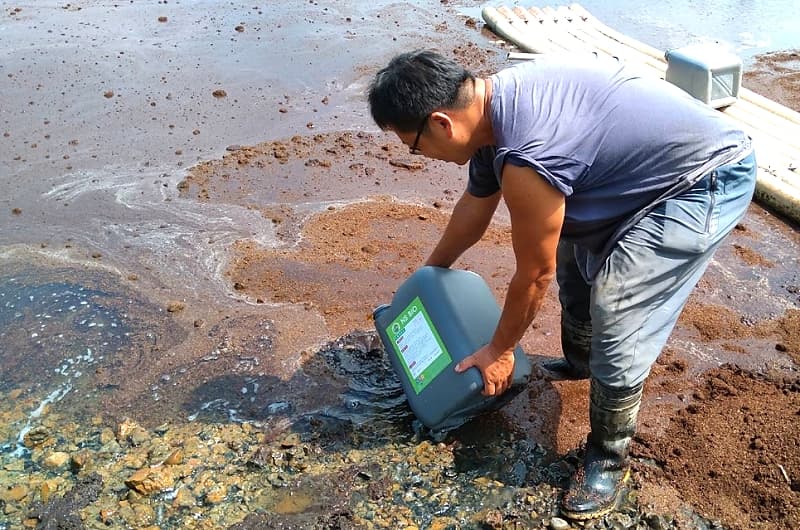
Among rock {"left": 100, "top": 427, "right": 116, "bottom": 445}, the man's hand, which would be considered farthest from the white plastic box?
rock {"left": 100, "top": 427, "right": 116, "bottom": 445}

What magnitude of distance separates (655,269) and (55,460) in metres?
2.23

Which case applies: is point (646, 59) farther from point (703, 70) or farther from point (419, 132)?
point (419, 132)

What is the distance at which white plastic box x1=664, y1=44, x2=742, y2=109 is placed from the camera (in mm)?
5180

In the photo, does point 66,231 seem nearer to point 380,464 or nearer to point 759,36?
point 380,464

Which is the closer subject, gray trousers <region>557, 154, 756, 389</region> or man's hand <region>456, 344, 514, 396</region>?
gray trousers <region>557, 154, 756, 389</region>

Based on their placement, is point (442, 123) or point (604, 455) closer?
point (442, 123)

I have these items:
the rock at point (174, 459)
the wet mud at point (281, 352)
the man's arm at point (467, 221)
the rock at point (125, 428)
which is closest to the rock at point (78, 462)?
the wet mud at point (281, 352)

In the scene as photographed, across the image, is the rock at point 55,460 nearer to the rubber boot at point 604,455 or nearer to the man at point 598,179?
the man at point 598,179

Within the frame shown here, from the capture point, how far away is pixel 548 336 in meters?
3.37

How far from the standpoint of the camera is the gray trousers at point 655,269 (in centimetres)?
217

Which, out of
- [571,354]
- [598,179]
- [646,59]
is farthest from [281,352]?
[646,59]

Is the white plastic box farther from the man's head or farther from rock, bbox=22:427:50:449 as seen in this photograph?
rock, bbox=22:427:50:449

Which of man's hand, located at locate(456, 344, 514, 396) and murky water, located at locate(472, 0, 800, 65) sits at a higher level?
man's hand, located at locate(456, 344, 514, 396)

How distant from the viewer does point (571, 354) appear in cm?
298
